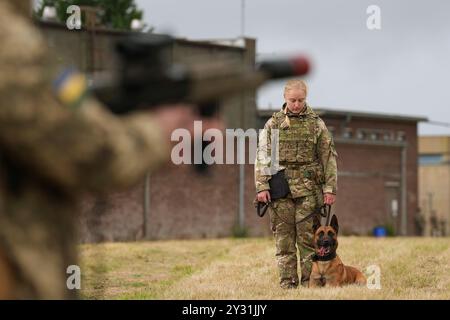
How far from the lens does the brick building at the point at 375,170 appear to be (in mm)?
43812

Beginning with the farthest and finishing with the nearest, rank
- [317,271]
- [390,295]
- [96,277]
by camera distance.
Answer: [96,277], [317,271], [390,295]

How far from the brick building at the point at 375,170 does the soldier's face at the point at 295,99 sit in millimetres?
30560

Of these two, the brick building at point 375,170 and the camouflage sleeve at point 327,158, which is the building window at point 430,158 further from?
the camouflage sleeve at point 327,158

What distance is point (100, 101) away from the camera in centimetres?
343

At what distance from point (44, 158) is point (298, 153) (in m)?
7.77

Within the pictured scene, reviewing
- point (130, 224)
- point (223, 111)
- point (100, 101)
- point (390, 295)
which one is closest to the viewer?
point (100, 101)

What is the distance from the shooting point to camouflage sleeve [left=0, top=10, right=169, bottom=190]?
313 cm

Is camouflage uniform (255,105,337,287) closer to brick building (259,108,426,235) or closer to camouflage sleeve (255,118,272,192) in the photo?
camouflage sleeve (255,118,272,192)

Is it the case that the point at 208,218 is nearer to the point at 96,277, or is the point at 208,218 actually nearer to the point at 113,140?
the point at 96,277

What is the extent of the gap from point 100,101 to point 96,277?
1192 centimetres

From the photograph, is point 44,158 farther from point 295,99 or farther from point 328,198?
point 328,198

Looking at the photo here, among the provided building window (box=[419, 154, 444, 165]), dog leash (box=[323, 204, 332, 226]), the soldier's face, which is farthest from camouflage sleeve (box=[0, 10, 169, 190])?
building window (box=[419, 154, 444, 165])
